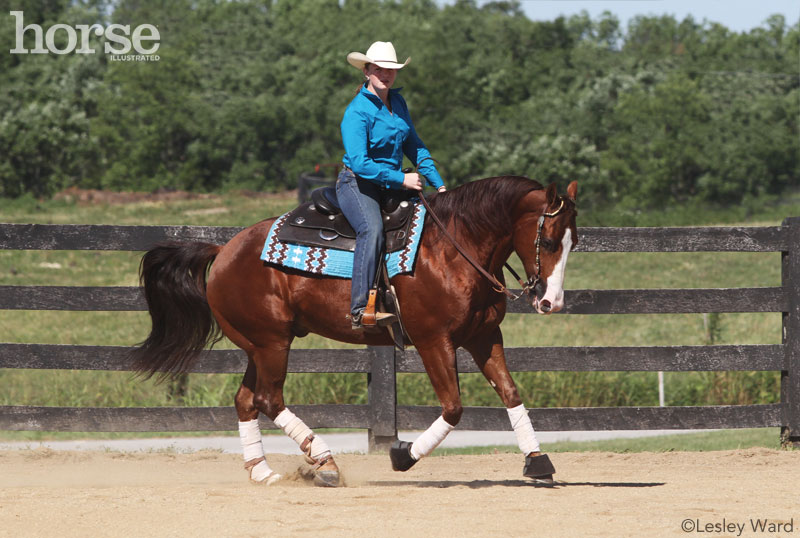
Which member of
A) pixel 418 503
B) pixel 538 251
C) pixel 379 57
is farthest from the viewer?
pixel 379 57

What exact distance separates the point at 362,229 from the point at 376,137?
605 millimetres

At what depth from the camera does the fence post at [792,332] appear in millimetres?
7867

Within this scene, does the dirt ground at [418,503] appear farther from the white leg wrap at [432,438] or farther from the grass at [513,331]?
the grass at [513,331]

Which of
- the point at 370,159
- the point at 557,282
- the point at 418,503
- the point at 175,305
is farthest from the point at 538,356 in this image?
the point at 175,305

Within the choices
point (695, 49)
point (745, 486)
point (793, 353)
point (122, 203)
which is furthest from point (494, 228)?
point (695, 49)

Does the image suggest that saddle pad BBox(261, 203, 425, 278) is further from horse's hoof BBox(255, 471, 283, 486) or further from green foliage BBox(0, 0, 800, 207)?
green foliage BBox(0, 0, 800, 207)

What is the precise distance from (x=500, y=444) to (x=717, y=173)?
111 ft

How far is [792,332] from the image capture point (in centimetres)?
789

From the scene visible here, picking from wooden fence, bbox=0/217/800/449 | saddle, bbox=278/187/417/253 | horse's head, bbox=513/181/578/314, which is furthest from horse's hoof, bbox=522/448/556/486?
wooden fence, bbox=0/217/800/449

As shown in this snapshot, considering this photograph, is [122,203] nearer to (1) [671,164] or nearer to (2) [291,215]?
(1) [671,164]

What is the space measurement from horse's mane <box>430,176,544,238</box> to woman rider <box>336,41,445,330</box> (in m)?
0.26

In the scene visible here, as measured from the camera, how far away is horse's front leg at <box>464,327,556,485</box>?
6066 millimetres

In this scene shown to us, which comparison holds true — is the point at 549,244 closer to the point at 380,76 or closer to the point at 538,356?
the point at 380,76

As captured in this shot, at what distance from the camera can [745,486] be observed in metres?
5.97
